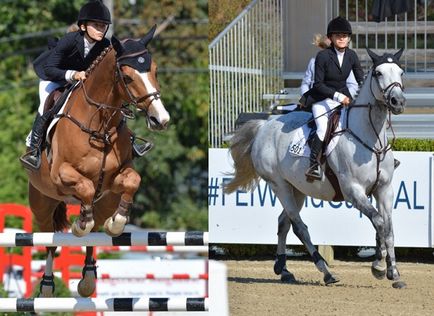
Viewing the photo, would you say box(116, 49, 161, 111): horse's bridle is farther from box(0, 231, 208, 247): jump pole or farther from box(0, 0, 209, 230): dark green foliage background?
box(0, 0, 209, 230): dark green foliage background

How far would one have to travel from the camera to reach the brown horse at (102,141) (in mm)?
5883

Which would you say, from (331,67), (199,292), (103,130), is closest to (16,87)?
(199,292)

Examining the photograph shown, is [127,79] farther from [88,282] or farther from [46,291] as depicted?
[46,291]

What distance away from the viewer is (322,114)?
312 inches

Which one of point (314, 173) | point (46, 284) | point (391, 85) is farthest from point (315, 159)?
point (46, 284)

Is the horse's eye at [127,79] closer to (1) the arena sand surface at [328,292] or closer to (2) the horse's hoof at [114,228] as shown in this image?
(2) the horse's hoof at [114,228]

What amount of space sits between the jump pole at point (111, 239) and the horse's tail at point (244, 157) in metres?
2.11

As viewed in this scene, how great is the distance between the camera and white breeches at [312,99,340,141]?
26.0ft

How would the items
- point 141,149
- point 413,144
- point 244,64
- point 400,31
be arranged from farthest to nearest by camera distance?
point 400,31 < point 413,144 < point 244,64 < point 141,149

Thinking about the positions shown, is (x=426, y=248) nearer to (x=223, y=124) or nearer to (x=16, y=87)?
(x=223, y=124)

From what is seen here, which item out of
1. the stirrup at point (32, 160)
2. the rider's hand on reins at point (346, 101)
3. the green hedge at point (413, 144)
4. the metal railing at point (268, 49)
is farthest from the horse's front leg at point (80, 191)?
the green hedge at point (413, 144)

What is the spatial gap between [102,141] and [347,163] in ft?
7.32

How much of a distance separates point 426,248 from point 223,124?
5.76 feet

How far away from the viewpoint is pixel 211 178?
804cm
